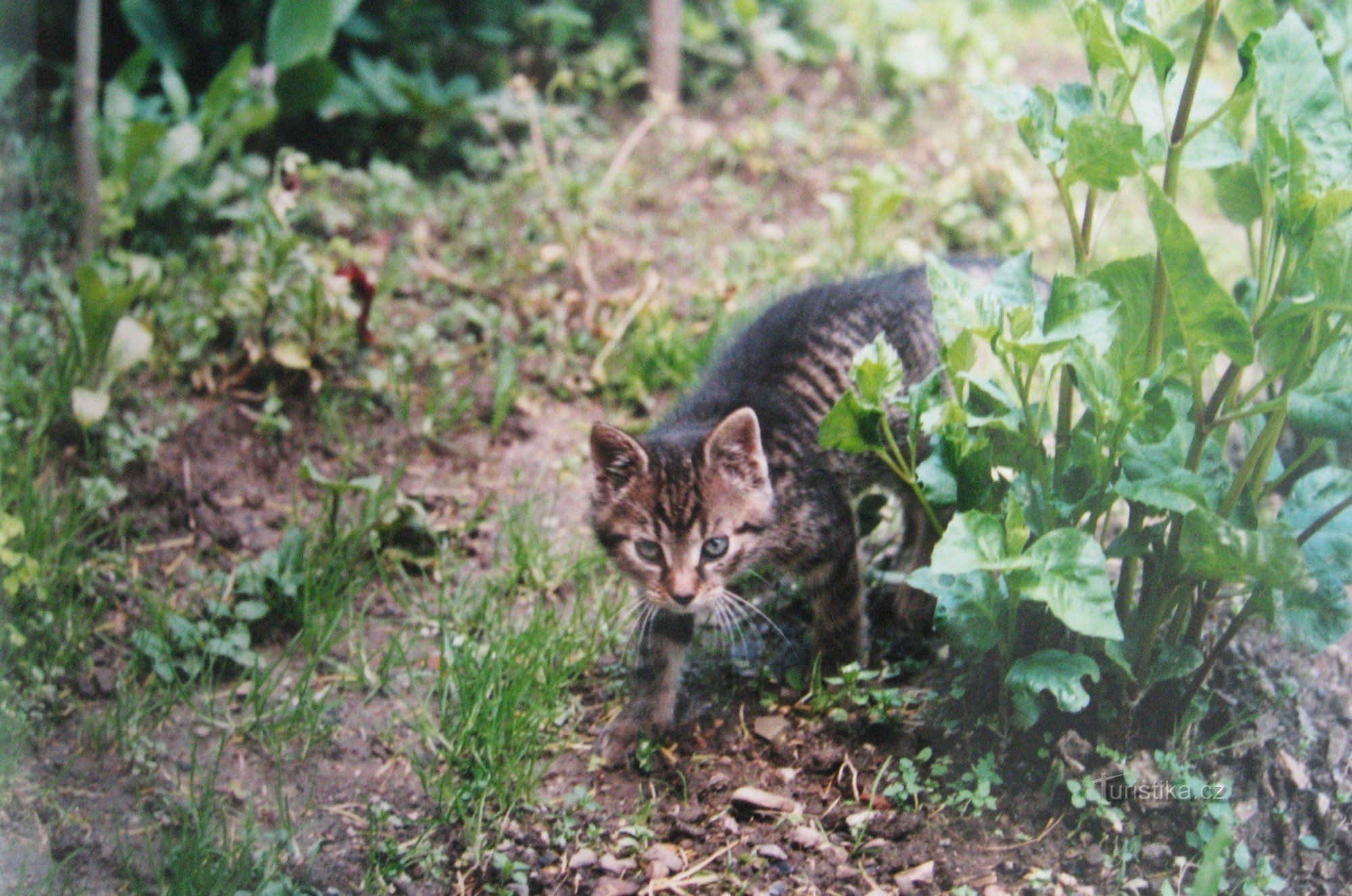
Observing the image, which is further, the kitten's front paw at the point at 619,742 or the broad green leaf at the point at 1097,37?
the kitten's front paw at the point at 619,742

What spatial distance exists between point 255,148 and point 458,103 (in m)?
1.00

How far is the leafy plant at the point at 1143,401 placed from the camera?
268 cm

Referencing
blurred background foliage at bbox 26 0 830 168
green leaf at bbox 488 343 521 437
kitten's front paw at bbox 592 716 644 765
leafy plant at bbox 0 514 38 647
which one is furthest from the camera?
blurred background foliage at bbox 26 0 830 168

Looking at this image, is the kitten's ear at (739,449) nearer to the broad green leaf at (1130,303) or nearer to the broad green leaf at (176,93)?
the broad green leaf at (1130,303)

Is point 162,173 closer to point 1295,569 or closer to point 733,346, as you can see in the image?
point 733,346

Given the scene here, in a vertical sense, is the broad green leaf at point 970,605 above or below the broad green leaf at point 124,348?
above

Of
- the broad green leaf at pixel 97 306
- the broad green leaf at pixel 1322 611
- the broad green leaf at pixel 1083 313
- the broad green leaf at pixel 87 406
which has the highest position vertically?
the broad green leaf at pixel 1083 313

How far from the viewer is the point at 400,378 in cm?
501

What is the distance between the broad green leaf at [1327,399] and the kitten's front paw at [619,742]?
187 cm

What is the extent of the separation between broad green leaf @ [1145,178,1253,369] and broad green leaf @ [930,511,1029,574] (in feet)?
1.89

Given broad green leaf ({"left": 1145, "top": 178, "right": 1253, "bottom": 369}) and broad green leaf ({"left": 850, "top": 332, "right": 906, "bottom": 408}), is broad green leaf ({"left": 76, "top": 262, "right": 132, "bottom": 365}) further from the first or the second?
broad green leaf ({"left": 1145, "top": 178, "right": 1253, "bottom": 369})

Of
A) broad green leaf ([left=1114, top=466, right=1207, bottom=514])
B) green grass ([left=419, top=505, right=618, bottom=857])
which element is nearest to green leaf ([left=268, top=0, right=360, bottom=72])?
green grass ([left=419, top=505, right=618, bottom=857])

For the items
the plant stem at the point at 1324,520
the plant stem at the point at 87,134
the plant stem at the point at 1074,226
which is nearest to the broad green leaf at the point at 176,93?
the plant stem at the point at 87,134

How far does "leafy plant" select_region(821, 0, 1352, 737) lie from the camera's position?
2.68 meters
